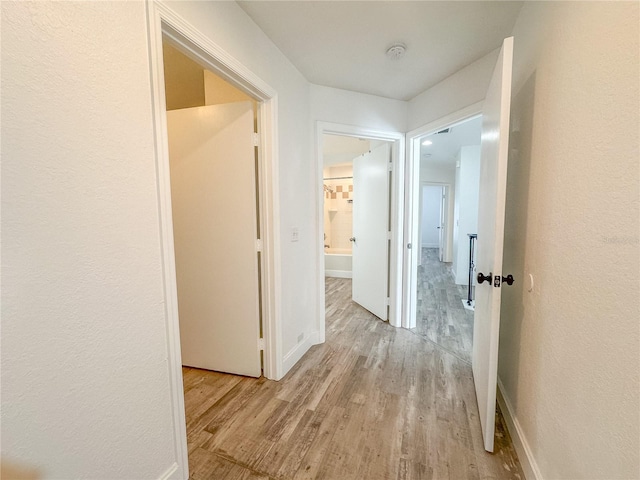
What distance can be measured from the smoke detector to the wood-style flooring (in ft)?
8.27

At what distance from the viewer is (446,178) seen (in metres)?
7.24

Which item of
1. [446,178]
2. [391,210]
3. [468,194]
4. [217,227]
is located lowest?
[217,227]

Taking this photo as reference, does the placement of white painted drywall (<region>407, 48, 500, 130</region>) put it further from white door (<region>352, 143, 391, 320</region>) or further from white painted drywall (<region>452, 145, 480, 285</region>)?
white painted drywall (<region>452, 145, 480, 285</region>)

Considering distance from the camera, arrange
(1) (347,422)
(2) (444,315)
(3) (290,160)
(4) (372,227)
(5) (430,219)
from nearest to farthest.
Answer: (1) (347,422) → (3) (290,160) → (4) (372,227) → (2) (444,315) → (5) (430,219)

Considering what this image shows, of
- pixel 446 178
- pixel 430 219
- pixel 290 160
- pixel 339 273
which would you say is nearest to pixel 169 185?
pixel 290 160

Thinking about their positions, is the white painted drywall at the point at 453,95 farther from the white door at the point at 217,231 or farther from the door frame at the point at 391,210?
the white door at the point at 217,231

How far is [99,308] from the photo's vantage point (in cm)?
92

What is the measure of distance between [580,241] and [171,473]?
1.89 meters

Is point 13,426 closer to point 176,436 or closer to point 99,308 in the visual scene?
point 99,308

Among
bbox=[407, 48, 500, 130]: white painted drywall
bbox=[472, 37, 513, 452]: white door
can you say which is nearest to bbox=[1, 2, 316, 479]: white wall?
bbox=[472, 37, 513, 452]: white door

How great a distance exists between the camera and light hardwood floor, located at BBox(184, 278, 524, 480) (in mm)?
1349

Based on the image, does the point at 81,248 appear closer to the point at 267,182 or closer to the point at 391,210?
the point at 267,182

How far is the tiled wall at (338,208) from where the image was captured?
586cm

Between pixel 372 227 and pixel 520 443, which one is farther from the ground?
pixel 372 227
